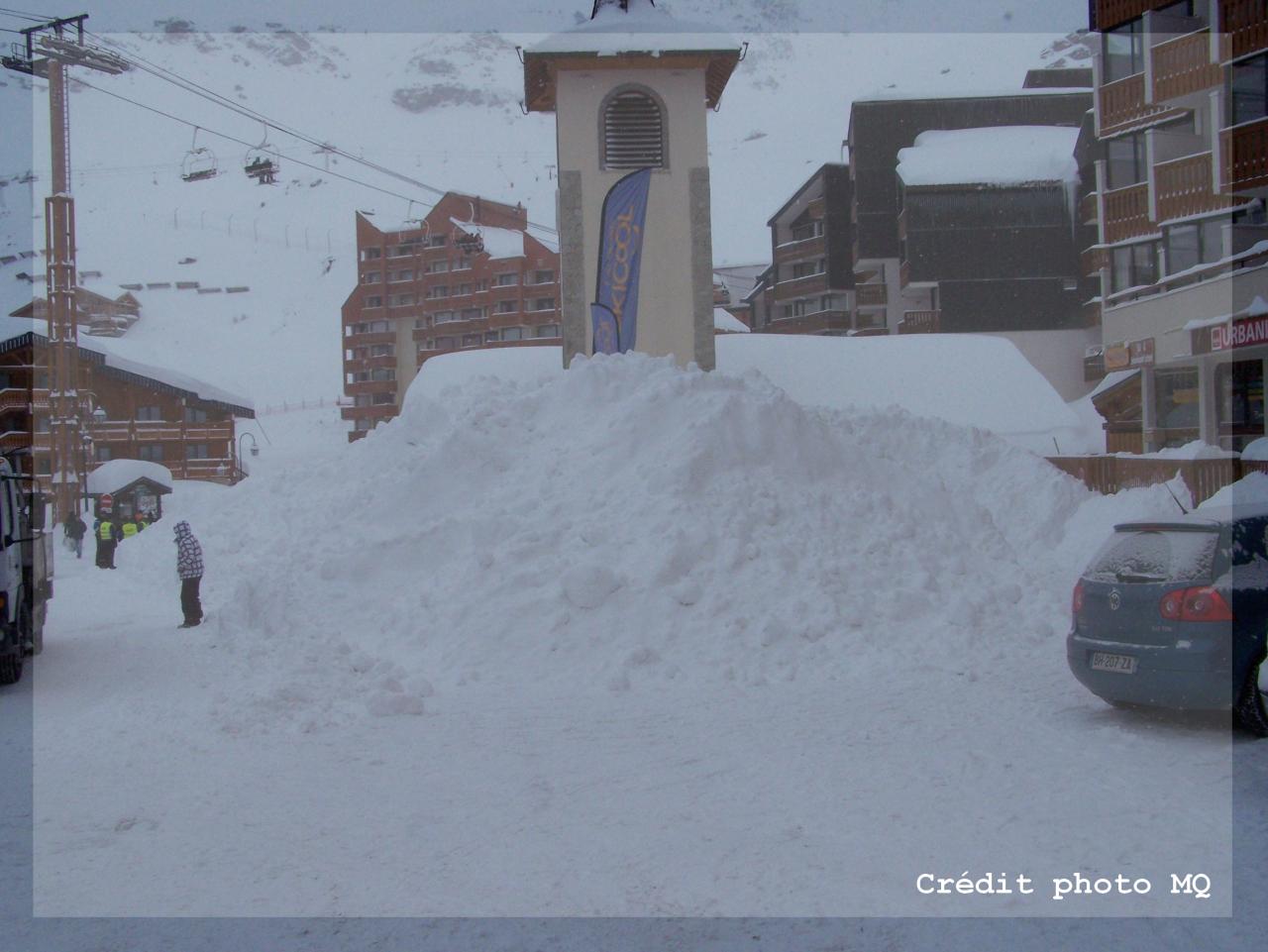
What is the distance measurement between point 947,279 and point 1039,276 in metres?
3.69

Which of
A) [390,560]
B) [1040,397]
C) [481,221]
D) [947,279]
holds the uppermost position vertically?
[481,221]

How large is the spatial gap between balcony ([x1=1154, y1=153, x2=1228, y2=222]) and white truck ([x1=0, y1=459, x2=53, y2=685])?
2496cm

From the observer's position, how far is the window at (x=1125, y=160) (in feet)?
96.2

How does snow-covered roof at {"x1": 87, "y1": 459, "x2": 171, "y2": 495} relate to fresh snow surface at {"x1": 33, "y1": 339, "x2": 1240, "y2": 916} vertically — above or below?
above

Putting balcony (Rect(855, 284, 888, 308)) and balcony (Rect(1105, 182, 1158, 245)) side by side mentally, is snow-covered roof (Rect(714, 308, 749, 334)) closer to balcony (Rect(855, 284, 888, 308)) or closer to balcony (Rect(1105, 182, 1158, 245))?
balcony (Rect(855, 284, 888, 308))

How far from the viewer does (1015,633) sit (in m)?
10.9

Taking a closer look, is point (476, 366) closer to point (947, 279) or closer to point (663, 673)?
point (663, 673)

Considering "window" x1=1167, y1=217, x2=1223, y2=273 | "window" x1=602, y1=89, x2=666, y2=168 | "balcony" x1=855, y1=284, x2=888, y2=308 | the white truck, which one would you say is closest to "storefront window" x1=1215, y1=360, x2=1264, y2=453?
"window" x1=1167, y1=217, x2=1223, y2=273

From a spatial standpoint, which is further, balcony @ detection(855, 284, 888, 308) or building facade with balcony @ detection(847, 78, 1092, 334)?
balcony @ detection(855, 284, 888, 308)

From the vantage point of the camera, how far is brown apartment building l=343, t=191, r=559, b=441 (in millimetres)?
62406

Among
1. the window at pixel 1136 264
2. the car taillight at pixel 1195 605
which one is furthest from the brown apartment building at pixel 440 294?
the car taillight at pixel 1195 605
